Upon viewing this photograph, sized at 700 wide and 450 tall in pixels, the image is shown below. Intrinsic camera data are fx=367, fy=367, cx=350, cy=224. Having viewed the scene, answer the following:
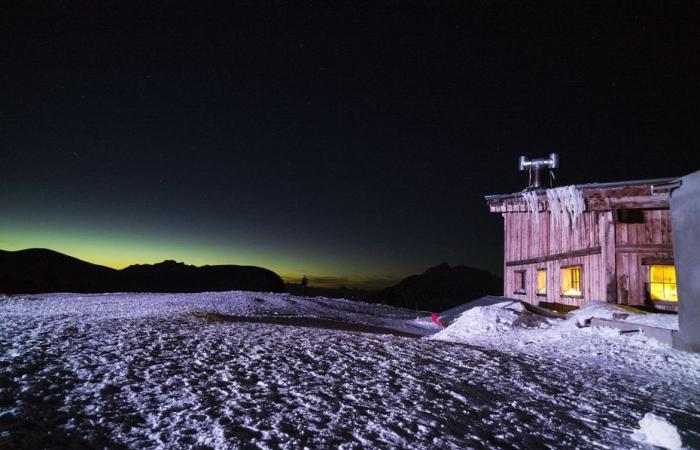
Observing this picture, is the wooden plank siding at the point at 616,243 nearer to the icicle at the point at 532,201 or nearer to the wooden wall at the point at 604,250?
the wooden wall at the point at 604,250

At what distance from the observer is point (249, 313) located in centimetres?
995

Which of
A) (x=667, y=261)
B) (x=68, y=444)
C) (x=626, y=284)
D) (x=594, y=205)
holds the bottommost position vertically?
(x=68, y=444)

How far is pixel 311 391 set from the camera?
123 inches

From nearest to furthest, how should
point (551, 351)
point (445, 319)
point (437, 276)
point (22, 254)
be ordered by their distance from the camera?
1. point (551, 351)
2. point (445, 319)
3. point (22, 254)
4. point (437, 276)

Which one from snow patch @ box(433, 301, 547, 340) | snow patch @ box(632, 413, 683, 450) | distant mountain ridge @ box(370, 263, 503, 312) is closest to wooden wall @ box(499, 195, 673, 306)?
snow patch @ box(433, 301, 547, 340)

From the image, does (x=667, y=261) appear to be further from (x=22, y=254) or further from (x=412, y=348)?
(x=22, y=254)

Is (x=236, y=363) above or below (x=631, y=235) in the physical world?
below

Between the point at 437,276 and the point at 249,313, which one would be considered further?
the point at 437,276

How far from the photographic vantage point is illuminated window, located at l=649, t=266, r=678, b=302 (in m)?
10.6

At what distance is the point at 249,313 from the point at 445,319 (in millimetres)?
5995

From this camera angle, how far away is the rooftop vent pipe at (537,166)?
1537 cm

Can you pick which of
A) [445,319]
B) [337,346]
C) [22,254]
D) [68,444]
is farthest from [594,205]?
[22,254]

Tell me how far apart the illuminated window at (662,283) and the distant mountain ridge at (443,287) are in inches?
1703

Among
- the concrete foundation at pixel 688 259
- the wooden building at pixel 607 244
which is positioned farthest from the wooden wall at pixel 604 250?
the concrete foundation at pixel 688 259
